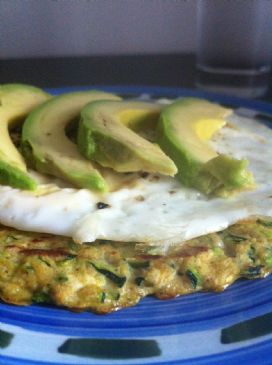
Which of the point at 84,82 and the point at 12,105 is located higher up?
the point at 12,105

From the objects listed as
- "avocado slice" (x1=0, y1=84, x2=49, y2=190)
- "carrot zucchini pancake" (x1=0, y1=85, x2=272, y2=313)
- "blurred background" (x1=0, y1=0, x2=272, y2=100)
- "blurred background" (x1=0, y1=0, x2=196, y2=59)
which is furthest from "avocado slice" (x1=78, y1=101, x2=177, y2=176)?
"blurred background" (x1=0, y1=0, x2=196, y2=59)

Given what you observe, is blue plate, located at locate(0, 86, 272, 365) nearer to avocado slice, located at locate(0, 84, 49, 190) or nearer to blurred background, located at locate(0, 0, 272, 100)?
avocado slice, located at locate(0, 84, 49, 190)

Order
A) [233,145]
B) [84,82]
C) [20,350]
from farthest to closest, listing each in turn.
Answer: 1. [84,82]
2. [233,145]
3. [20,350]

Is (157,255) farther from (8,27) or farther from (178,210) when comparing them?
(8,27)

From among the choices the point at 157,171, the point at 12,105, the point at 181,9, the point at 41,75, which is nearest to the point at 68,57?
the point at 41,75

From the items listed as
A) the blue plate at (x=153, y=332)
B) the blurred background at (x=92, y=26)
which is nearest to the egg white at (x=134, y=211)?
the blue plate at (x=153, y=332)

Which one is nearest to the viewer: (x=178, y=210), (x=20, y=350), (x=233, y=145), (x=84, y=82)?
(x=20, y=350)
